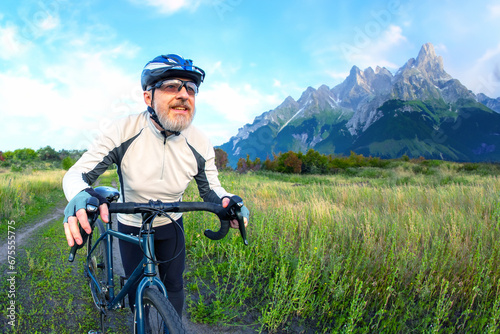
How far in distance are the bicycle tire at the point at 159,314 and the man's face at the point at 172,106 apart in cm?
112

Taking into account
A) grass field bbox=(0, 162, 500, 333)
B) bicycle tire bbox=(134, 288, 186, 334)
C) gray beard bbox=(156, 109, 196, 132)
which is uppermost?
gray beard bbox=(156, 109, 196, 132)

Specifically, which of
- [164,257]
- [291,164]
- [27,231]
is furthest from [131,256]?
[291,164]

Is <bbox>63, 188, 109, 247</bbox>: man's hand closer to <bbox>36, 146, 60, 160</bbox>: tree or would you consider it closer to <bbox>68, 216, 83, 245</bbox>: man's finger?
<bbox>68, 216, 83, 245</bbox>: man's finger

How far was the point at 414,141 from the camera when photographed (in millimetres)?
163000

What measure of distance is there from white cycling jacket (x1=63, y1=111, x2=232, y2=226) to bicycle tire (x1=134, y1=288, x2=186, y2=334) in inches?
29.7

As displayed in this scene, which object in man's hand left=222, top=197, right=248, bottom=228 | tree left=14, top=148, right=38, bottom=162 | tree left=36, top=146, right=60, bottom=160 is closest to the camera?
man's hand left=222, top=197, right=248, bottom=228

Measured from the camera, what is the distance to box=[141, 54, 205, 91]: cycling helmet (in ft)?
6.56

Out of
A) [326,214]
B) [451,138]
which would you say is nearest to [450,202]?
[326,214]

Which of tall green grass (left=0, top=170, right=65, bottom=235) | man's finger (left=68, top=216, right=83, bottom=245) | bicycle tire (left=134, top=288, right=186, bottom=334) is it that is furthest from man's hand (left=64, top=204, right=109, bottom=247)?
Result: tall green grass (left=0, top=170, right=65, bottom=235)

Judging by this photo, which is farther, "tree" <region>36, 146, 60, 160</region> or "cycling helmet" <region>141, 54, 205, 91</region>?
"tree" <region>36, 146, 60, 160</region>

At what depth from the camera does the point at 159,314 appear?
154 cm

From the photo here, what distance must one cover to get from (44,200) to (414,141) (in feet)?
609

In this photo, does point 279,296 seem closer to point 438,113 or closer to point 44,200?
point 44,200

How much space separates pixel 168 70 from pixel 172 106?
25 centimetres
